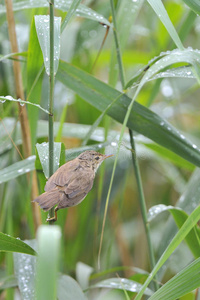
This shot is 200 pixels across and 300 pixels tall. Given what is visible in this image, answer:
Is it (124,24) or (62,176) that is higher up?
(124,24)

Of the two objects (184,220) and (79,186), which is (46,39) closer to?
(79,186)

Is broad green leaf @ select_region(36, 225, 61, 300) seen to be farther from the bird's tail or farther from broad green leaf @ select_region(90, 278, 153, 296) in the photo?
broad green leaf @ select_region(90, 278, 153, 296)

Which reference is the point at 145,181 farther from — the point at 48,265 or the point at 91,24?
the point at 48,265

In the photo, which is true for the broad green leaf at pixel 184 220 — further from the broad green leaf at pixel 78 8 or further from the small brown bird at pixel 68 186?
the broad green leaf at pixel 78 8

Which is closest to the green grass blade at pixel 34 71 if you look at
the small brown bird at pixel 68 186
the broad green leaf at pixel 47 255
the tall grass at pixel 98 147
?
the tall grass at pixel 98 147

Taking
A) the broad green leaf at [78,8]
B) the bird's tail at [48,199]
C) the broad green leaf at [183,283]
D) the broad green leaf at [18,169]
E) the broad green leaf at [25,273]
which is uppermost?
the broad green leaf at [78,8]

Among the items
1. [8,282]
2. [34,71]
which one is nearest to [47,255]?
[34,71]
